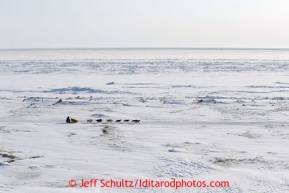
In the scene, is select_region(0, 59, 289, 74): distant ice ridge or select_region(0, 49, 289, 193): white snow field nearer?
select_region(0, 49, 289, 193): white snow field

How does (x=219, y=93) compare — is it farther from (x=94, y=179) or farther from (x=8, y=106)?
(x=94, y=179)

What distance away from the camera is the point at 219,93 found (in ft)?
58.7

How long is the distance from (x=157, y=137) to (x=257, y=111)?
5149 mm

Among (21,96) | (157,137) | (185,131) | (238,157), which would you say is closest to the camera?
(238,157)

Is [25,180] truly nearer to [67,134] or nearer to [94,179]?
[94,179]

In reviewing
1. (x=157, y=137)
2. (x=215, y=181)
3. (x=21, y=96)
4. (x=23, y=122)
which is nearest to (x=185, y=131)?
(x=157, y=137)

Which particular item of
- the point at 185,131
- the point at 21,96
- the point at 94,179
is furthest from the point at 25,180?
the point at 21,96

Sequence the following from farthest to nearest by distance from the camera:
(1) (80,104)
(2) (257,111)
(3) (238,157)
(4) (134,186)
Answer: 1. (1) (80,104)
2. (2) (257,111)
3. (3) (238,157)
4. (4) (134,186)

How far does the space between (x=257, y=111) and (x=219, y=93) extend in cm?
491

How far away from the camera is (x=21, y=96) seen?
17281 mm

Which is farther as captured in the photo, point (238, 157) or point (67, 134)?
point (67, 134)

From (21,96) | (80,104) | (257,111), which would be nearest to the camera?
(257,111)

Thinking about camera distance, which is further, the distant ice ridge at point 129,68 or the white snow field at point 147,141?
the distant ice ridge at point 129,68

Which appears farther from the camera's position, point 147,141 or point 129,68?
point 129,68
